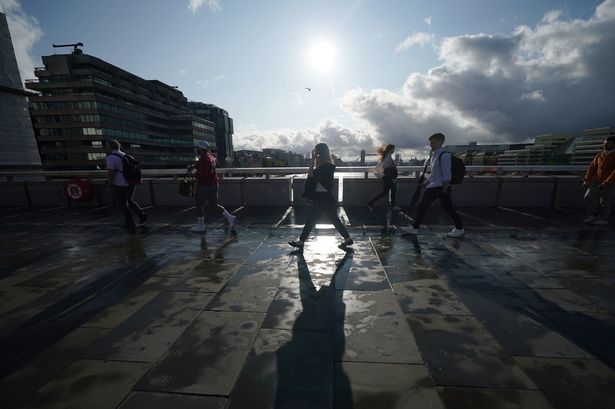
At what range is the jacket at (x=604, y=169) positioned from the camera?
18.9 feet

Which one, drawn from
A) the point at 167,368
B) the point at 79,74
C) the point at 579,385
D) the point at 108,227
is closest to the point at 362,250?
the point at 579,385

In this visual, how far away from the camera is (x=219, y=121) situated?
4786 inches

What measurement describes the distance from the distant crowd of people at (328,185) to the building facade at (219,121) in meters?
113

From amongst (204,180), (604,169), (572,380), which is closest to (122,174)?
(204,180)

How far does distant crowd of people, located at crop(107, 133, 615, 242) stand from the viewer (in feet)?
15.3

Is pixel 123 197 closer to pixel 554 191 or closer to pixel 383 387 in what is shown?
pixel 383 387

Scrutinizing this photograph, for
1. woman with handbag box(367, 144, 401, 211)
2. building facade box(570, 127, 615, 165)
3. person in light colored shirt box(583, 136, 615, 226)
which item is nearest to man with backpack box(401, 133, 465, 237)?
woman with handbag box(367, 144, 401, 211)

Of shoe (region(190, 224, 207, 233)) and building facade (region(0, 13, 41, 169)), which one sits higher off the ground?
building facade (region(0, 13, 41, 169))

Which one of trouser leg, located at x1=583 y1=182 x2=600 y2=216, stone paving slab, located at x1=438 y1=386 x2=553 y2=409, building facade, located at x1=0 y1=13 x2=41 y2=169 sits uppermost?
building facade, located at x1=0 y1=13 x2=41 y2=169

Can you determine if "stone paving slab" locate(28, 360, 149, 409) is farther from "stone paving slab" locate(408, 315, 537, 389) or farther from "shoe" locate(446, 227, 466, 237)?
"shoe" locate(446, 227, 466, 237)

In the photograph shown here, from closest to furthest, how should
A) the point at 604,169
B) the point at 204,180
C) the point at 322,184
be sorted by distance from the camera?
1. the point at 322,184
2. the point at 204,180
3. the point at 604,169

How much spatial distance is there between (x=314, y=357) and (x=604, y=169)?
25.9 ft

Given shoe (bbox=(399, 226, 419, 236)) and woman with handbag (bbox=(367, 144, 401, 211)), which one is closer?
shoe (bbox=(399, 226, 419, 236))

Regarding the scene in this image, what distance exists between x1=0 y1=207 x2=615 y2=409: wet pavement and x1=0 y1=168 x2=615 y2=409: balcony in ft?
0.05
